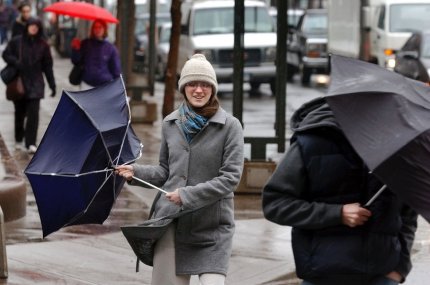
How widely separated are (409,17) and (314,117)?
22.8 metres

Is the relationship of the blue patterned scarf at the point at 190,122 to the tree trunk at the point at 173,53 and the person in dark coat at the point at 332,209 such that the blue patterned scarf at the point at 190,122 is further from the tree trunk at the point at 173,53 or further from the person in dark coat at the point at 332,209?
the tree trunk at the point at 173,53

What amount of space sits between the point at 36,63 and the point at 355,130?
10.9 meters

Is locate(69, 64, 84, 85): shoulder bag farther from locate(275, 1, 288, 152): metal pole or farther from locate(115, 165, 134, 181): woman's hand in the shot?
locate(115, 165, 134, 181): woman's hand

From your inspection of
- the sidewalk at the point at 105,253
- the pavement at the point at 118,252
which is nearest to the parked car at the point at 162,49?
the pavement at the point at 118,252

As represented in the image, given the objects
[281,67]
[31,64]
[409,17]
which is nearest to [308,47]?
[409,17]

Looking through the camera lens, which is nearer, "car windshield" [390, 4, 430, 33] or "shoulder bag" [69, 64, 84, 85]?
"shoulder bag" [69, 64, 84, 85]

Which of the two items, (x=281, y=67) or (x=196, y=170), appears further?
(x=281, y=67)

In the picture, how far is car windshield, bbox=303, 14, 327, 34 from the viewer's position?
34.6 metres

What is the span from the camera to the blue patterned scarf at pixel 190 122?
20.5ft

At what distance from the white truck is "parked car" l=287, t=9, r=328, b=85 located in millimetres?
1016

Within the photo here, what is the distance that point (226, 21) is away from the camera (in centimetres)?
2883

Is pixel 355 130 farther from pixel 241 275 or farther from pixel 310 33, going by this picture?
pixel 310 33

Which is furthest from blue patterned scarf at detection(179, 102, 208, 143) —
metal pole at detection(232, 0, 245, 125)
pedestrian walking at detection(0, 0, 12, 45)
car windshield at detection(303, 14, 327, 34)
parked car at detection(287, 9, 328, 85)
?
pedestrian walking at detection(0, 0, 12, 45)

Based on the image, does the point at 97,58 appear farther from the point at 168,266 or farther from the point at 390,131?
the point at 390,131
